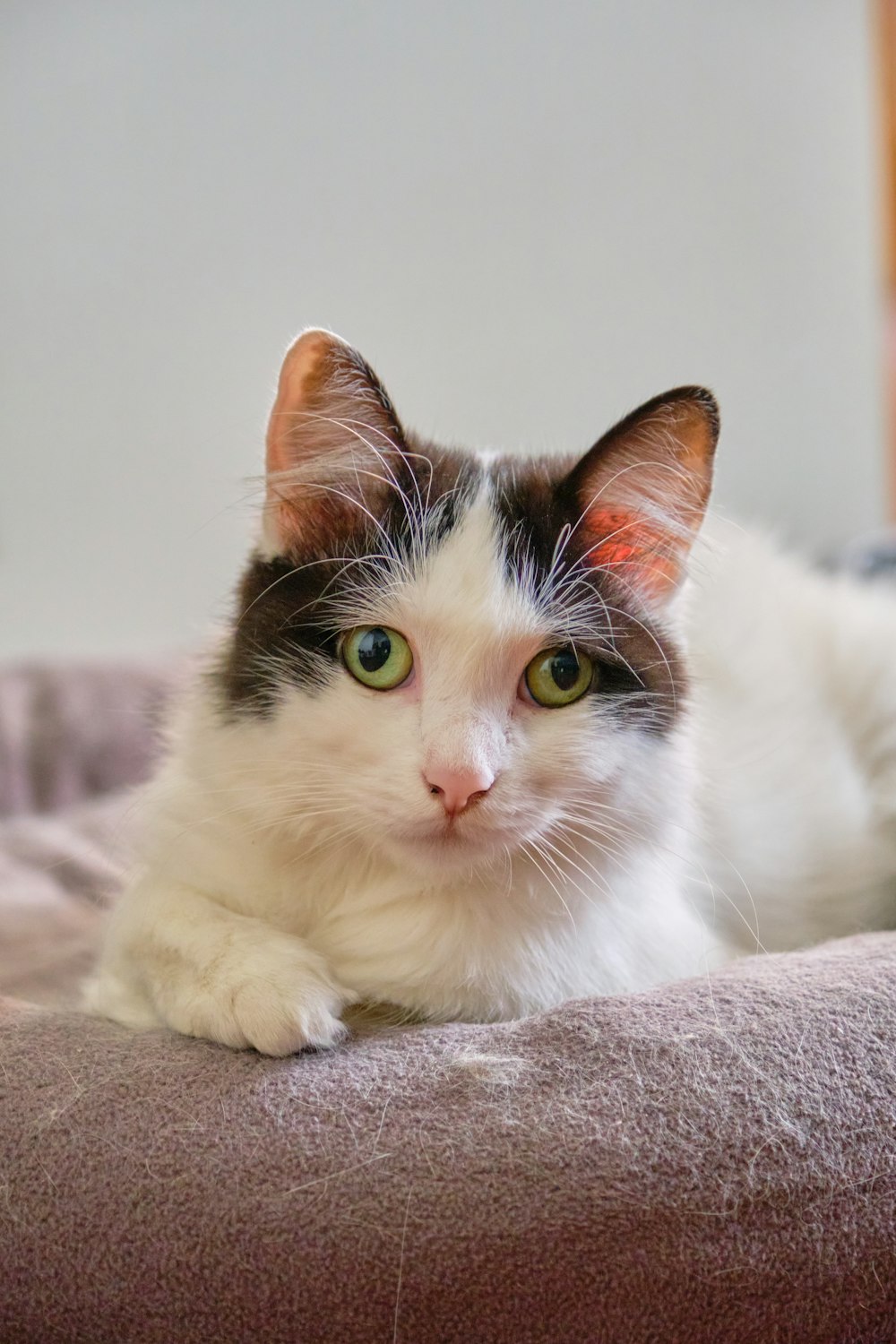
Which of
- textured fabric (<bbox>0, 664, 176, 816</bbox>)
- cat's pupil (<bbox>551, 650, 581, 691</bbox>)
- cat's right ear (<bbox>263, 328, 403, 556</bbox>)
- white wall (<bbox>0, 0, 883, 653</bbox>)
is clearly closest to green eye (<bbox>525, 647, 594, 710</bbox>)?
cat's pupil (<bbox>551, 650, 581, 691</bbox>)

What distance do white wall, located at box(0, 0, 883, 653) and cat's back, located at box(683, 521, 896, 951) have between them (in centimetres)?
132

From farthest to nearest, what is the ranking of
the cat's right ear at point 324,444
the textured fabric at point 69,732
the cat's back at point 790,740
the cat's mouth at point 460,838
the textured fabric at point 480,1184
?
the textured fabric at point 69,732 < the cat's back at point 790,740 < the cat's right ear at point 324,444 < the cat's mouth at point 460,838 < the textured fabric at point 480,1184

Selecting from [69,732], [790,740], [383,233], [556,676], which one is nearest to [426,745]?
[556,676]

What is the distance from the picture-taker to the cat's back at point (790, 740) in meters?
1.30

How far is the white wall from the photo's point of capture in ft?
9.24

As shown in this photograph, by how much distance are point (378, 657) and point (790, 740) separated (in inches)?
32.0

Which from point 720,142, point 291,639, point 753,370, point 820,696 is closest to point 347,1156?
point 291,639

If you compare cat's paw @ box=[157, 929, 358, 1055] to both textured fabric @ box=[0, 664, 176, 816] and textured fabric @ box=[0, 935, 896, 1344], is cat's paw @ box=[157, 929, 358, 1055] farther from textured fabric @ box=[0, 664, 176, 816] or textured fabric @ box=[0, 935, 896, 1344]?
textured fabric @ box=[0, 664, 176, 816]

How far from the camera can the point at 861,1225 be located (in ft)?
2.46

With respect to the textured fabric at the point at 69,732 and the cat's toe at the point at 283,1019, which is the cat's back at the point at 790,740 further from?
the textured fabric at the point at 69,732

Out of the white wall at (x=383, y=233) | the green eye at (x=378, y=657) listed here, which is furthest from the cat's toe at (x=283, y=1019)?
the white wall at (x=383, y=233)

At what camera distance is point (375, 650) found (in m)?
0.90

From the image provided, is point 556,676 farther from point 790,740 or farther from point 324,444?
point 790,740

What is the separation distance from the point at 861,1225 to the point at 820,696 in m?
1.01
